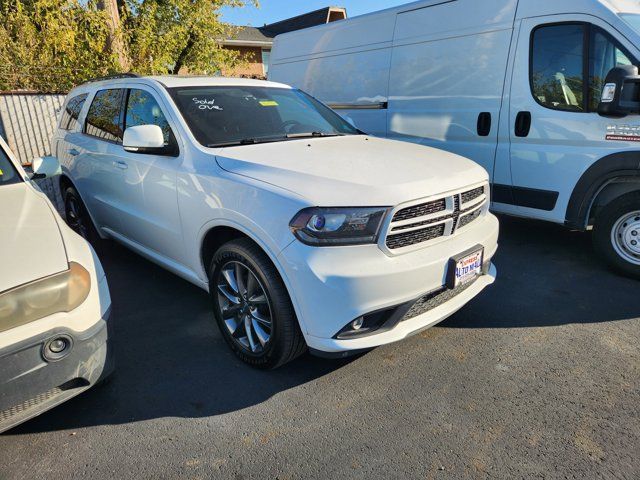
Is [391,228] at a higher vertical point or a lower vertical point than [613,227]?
higher

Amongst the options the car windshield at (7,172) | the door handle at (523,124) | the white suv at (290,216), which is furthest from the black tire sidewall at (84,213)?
the door handle at (523,124)

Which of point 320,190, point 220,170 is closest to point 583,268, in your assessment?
point 320,190

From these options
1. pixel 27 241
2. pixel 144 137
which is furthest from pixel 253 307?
pixel 144 137

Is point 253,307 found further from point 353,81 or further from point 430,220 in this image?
point 353,81

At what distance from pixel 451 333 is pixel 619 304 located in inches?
55.4

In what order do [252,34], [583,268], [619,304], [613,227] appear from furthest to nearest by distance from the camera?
[252,34] < [583,268] < [613,227] < [619,304]

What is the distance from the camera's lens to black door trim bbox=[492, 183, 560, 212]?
4212 millimetres

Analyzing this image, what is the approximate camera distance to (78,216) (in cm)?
519

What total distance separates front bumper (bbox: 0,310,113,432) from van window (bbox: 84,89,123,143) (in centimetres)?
225

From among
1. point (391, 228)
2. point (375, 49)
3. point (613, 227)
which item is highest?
point (375, 49)

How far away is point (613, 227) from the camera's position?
3.95 meters

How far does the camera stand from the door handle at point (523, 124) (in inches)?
169

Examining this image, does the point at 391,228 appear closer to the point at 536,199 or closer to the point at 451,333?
the point at 451,333

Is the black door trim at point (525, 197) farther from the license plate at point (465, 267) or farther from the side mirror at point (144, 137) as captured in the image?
the side mirror at point (144, 137)
